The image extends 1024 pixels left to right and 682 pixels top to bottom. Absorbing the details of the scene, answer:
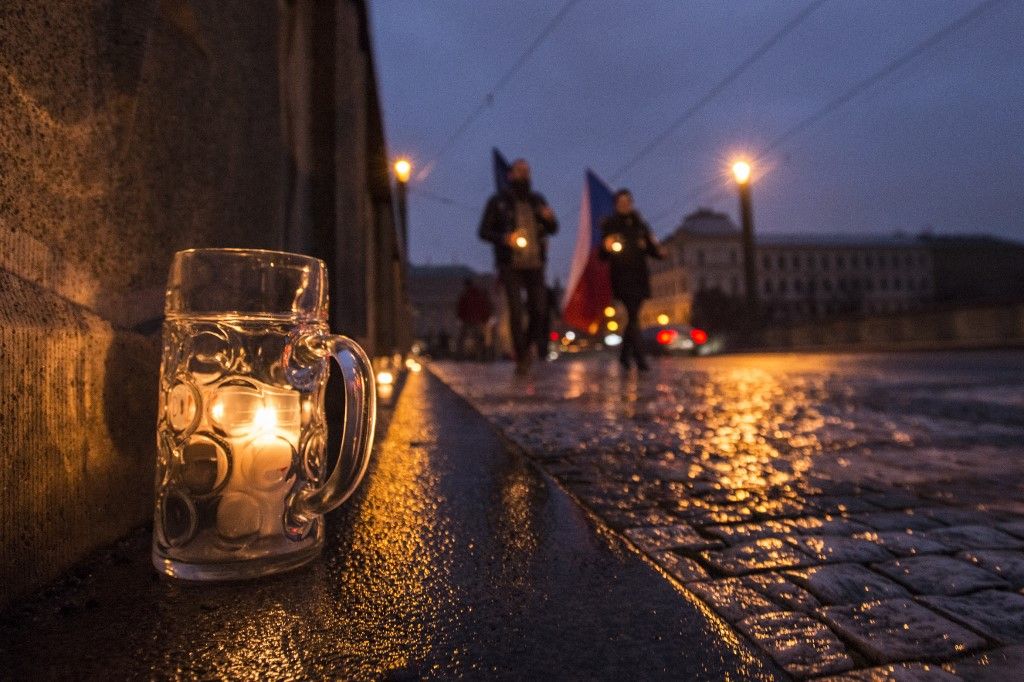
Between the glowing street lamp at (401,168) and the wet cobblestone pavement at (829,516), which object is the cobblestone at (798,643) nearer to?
the wet cobblestone pavement at (829,516)

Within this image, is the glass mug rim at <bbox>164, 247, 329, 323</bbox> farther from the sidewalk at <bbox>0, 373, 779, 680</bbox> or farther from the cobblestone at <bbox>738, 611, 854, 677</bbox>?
the cobblestone at <bbox>738, 611, 854, 677</bbox>

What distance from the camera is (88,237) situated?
4.02ft

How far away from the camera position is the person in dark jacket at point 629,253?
7441 mm

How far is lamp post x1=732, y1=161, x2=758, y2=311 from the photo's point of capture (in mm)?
18391

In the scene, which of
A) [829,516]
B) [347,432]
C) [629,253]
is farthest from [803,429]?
[629,253]

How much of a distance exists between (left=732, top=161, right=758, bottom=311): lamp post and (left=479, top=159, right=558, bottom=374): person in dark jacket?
12663 millimetres

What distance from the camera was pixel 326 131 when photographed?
116 inches

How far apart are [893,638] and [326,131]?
2.70 meters

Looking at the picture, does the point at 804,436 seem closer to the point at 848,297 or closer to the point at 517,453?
the point at 517,453

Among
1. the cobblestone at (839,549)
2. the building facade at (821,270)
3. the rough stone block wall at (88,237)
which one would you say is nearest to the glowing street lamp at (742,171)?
the rough stone block wall at (88,237)

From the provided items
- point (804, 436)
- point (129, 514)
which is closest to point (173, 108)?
point (129, 514)

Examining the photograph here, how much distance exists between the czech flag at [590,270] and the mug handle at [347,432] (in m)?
17.9

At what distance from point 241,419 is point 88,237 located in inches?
18.2

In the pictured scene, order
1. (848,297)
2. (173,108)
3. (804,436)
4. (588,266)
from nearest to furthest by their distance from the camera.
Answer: (173,108) → (804,436) → (588,266) → (848,297)
